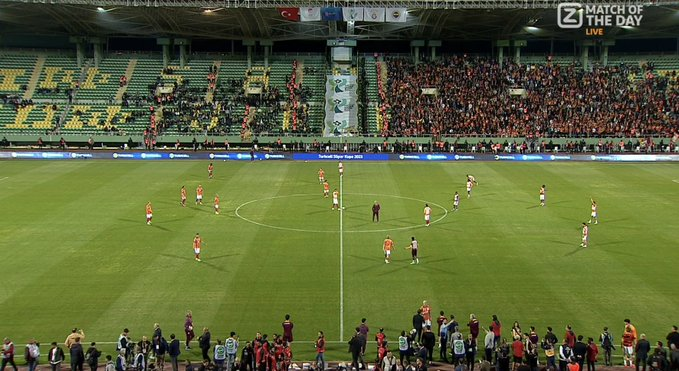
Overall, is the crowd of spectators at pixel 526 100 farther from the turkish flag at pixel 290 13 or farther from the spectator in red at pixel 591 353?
the spectator in red at pixel 591 353

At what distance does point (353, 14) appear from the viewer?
2844 inches

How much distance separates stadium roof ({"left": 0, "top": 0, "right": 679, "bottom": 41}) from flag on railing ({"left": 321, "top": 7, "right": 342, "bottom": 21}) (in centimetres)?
151

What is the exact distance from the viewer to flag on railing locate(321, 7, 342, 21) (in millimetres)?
72156

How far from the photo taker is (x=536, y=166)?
62938 mm

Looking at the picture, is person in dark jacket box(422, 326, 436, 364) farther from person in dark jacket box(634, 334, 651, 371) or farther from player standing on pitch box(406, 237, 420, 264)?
player standing on pitch box(406, 237, 420, 264)

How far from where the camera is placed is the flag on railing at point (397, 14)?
71812 mm

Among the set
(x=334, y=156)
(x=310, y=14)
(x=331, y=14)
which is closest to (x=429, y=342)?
(x=334, y=156)

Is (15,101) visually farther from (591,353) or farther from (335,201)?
(591,353)

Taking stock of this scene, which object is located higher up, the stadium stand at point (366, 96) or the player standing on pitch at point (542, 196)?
the stadium stand at point (366, 96)

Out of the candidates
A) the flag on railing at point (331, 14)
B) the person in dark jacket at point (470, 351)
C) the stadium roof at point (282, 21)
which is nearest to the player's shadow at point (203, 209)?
the person in dark jacket at point (470, 351)

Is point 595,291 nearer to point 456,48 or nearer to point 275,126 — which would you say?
point 275,126

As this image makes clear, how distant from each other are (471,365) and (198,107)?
62463mm

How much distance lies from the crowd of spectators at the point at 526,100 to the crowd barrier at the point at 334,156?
6.15 meters

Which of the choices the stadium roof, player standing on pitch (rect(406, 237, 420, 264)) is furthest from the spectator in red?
the stadium roof
